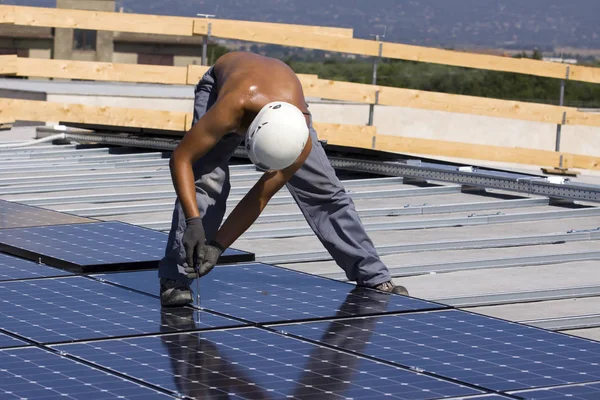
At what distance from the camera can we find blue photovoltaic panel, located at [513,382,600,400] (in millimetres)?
4609

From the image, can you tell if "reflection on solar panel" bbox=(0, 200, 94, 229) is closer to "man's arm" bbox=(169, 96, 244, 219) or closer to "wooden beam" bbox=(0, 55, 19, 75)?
"man's arm" bbox=(169, 96, 244, 219)

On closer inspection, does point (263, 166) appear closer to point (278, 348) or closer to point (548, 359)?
point (278, 348)

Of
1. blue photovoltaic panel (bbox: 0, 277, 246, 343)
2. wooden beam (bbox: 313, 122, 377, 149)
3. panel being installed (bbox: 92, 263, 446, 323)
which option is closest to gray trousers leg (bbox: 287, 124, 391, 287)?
panel being installed (bbox: 92, 263, 446, 323)

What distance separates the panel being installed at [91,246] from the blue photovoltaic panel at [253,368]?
1.63m

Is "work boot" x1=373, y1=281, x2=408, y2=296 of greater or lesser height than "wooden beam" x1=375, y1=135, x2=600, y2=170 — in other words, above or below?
below

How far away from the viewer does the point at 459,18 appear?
156 m

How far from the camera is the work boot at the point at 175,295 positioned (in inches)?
235

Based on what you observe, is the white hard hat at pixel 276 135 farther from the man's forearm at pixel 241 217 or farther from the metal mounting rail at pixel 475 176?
the metal mounting rail at pixel 475 176

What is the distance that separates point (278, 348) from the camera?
207 inches

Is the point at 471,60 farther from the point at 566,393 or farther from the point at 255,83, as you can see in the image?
the point at 566,393

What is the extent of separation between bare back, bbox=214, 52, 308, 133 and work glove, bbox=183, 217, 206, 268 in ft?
1.72

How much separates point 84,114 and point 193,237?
9576 millimetres

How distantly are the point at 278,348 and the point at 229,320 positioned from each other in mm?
565

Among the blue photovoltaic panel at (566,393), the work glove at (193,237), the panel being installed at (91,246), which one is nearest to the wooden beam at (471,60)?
the panel being installed at (91,246)
